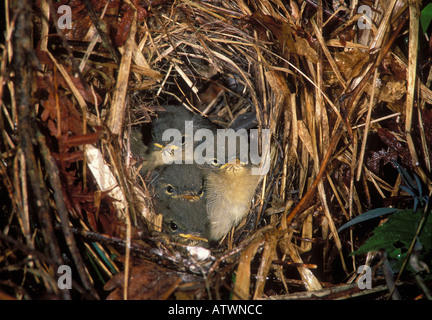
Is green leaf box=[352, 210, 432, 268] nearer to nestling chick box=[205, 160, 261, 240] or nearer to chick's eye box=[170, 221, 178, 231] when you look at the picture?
nestling chick box=[205, 160, 261, 240]

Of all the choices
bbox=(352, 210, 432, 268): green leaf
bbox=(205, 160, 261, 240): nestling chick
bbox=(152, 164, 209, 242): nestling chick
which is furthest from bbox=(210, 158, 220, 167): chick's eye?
bbox=(352, 210, 432, 268): green leaf

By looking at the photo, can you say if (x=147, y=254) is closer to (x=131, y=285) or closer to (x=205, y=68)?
(x=131, y=285)

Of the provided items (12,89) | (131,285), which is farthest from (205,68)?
(131,285)

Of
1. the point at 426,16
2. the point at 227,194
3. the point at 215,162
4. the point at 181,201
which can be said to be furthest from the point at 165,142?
the point at 426,16

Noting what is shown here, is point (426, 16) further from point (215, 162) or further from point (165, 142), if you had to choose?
point (165, 142)
